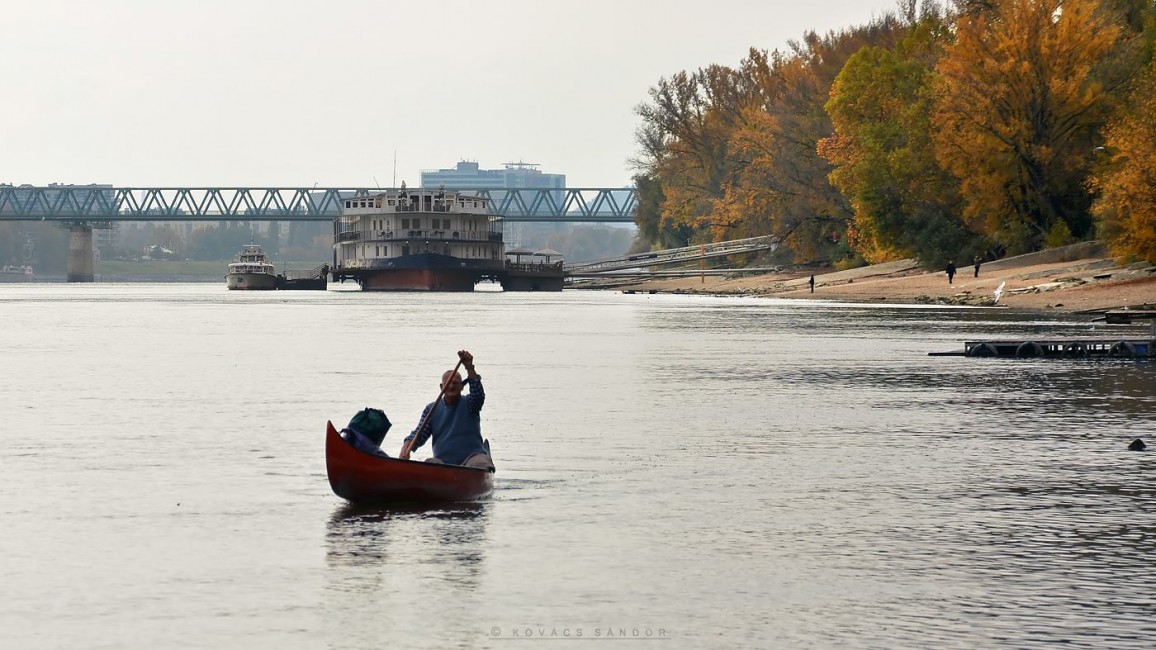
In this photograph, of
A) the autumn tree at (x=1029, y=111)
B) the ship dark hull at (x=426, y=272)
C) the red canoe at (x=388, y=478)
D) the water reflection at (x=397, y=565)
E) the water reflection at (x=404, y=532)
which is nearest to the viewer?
the water reflection at (x=397, y=565)

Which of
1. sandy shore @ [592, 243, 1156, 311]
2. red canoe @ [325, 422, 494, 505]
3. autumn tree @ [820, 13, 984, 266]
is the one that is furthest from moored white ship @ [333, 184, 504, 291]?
red canoe @ [325, 422, 494, 505]

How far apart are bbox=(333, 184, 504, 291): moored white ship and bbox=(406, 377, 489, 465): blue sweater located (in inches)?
5562

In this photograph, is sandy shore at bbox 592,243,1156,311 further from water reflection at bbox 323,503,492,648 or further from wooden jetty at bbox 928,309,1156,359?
water reflection at bbox 323,503,492,648

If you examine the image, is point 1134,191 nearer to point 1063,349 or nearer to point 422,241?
point 1063,349

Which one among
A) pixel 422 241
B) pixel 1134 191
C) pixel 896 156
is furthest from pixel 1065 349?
pixel 422 241

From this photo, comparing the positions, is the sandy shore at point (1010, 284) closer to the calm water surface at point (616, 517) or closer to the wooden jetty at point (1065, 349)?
the wooden jetty at point (1065, 349)

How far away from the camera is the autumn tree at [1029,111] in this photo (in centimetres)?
8612

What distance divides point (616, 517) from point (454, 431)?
247 cm

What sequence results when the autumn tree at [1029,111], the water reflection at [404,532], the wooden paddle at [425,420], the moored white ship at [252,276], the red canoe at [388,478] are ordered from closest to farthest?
the water reflection at [404,532], the red canoe at [388,478], the wooden paddle at [425,420], the autumn tree at [1029,111], the moored white ship at [252,276]

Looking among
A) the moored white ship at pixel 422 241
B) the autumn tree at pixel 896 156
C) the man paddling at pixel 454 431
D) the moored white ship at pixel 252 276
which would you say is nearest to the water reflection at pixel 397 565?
the man paddling at pixel 454 431

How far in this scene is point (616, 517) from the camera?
774 inches

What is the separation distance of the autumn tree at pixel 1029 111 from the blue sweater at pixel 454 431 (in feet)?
230

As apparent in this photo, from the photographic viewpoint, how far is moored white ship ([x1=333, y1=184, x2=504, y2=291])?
163 meters

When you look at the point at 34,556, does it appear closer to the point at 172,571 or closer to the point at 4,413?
the point at 172,571
